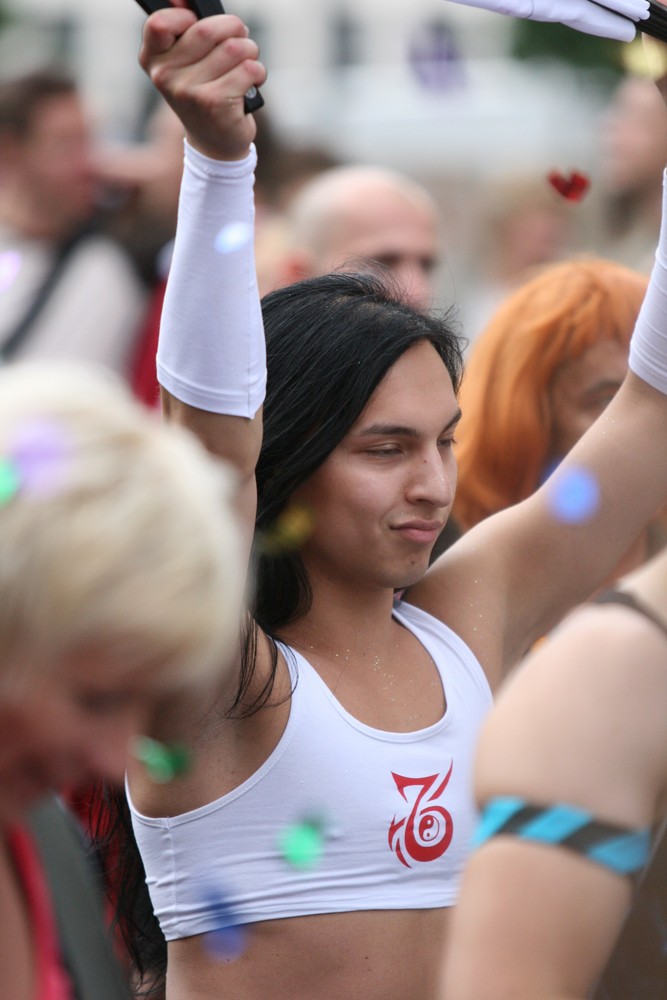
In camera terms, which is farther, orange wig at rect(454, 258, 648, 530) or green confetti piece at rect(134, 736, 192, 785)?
orange wig at rect(454, 258, 648, 530)

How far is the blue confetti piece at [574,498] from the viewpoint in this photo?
6.19 feet

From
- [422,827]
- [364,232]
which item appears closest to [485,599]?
[422,827]

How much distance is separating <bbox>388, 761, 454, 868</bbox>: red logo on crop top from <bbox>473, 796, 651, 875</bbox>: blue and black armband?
0.61 metres

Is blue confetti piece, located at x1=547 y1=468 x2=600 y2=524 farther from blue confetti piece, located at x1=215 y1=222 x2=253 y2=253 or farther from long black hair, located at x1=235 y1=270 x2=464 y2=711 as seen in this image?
blue confetti piece, located at x1=215 y1=222 x2=253 y2=253

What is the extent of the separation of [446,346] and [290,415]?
0.94 feet

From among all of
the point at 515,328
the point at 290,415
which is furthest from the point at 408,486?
the point at 515,328

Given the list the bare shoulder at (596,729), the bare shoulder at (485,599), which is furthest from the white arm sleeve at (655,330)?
the bare shoulder at (596,729)

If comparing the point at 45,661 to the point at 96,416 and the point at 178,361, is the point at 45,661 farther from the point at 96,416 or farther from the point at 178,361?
the point at 178,361

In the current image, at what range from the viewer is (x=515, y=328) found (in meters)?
2.63

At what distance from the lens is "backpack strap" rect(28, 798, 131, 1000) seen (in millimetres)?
1048

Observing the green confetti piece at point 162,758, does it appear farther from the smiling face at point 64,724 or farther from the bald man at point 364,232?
the bald man at point 364,232

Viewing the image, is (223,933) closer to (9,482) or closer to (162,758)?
(162,758)

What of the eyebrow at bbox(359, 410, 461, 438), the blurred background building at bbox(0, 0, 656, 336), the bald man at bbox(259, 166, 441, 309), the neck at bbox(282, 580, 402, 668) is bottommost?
the blurred background building at bbox(0, 0, 656, 336)

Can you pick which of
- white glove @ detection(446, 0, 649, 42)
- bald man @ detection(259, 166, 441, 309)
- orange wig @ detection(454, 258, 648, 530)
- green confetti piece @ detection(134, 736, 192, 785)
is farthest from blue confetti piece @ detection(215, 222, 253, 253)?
bald man @ detection(259, 166, 441, 309)
